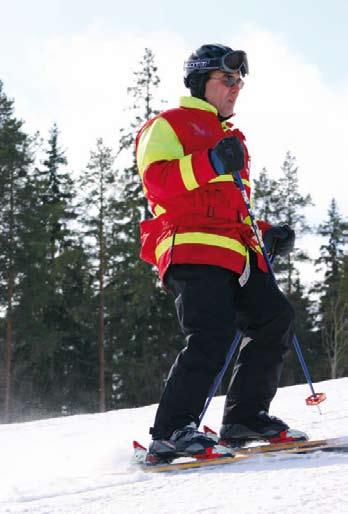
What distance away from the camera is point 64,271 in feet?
96.9

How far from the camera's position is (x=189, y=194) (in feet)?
Result: 11.0

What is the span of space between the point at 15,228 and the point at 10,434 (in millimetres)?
22844

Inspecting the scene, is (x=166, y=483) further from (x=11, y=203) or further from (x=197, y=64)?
(x=11, y=203)

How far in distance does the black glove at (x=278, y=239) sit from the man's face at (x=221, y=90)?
2.28 ft

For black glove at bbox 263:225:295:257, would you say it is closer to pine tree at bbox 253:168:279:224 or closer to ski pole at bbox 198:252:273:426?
ski pole at bbox 198:252:273:426

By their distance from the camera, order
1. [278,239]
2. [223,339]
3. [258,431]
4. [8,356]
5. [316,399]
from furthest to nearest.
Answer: [8,356], [278,239], [316,399], [258,431], [223,339]

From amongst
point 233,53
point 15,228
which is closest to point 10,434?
point 233,53

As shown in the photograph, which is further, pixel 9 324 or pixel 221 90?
pixel 9 324

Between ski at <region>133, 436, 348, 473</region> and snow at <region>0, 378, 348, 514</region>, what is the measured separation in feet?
0.25

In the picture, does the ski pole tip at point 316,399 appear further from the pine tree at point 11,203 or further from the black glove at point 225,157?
the pine tree at point 11,203

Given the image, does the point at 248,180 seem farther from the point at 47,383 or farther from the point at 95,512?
the point at 47,383

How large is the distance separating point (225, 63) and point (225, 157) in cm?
65

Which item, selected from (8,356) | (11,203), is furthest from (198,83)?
(11,203)

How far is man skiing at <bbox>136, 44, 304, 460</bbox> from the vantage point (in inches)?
126
